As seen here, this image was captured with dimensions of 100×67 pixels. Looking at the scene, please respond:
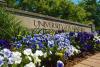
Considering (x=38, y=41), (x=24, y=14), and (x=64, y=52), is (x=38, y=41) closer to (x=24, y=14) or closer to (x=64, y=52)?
(x=64, y=52)

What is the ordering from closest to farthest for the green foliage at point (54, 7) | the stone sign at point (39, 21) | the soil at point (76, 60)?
1. the soil at point (76, 60)
2. the stone sign at point (39, 21)
3. the green foliage at point (54, 7)

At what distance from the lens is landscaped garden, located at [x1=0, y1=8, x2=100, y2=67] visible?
3621mm

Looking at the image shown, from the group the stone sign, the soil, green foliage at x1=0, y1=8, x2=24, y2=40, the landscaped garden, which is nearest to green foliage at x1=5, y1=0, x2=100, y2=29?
the stone sign

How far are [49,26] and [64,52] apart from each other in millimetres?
5731

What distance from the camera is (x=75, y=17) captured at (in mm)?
26594

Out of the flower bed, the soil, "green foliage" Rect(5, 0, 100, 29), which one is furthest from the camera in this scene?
"green foliage" Rect(5, 0, 100, 29)

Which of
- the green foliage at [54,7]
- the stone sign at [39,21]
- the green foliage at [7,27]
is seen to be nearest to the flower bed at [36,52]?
the green foliage at [7,27]

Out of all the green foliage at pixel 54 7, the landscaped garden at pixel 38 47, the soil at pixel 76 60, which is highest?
the landscaped garden at pixel 38 47

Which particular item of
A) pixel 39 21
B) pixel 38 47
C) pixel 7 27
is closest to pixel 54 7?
pixel 39 21

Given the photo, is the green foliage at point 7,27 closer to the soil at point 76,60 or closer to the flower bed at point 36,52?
the flower bed at point 36,52

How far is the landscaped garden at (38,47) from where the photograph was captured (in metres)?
→ 3.62

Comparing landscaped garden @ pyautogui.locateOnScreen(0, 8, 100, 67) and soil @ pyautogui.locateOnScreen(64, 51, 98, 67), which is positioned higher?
landscaped garden @ pyautogui.locateOnScreen(0, 8, 100, 67)

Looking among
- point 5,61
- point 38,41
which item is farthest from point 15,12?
point 5,61

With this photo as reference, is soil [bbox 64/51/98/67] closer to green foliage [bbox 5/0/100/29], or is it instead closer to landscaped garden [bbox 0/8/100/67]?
landscaped garden [bbox 0/8/100/67]
